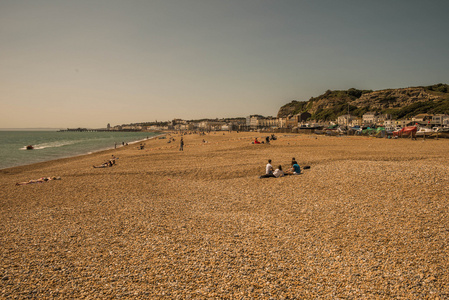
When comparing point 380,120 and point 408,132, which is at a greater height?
point 380,120

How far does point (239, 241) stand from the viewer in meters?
6.38

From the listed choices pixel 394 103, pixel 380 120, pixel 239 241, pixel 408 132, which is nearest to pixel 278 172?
pixel 239 241

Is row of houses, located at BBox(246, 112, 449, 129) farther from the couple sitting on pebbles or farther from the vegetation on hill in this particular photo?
the couple sitting on pebbles

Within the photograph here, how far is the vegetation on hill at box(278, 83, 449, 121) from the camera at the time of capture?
93.7m

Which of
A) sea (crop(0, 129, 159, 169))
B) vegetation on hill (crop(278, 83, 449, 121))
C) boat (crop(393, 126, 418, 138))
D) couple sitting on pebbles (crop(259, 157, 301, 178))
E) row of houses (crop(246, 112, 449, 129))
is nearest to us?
couple sitting on pebbles (crop(259, 157, 301, 178))

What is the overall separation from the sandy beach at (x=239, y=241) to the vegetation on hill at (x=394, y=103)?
8887cm

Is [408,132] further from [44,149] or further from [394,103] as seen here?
[394,103]

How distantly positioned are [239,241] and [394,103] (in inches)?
5407

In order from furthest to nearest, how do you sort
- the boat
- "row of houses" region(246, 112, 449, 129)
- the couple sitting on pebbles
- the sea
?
1. "row of houses" region(246, 112, 449, 129)
2. the boat
3. the sea
4. the couple sitting on pebbles

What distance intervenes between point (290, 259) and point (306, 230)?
1713mm

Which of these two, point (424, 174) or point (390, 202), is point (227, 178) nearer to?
point (390, 202)

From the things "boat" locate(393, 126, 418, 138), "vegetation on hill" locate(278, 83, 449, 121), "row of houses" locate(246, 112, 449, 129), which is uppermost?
"vegetation on hill" locate(278, 83, 449, 121)

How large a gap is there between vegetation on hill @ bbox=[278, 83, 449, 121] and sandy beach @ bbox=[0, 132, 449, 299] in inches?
3499

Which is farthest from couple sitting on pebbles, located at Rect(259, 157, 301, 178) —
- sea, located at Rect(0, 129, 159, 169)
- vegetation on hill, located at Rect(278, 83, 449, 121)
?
vegetation on hill, located at Rect(278, 83, 449, 121)
